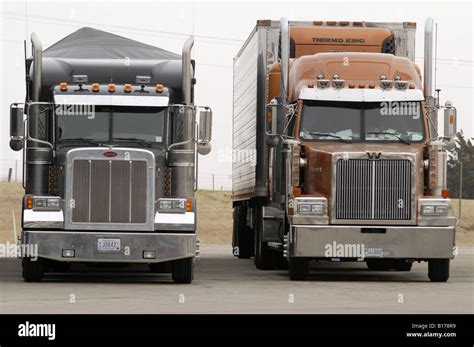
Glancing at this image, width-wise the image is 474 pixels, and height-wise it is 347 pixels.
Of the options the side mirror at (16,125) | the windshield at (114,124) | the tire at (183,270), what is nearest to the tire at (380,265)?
the tire at (183,270)

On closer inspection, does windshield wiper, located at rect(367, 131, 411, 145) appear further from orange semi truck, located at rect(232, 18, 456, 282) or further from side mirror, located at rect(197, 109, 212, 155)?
side mirror, located at rect(197, 109, 212, 155)

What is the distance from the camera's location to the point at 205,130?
21.3 m

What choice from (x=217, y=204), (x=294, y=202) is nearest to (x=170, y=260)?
(x=294, y=202)

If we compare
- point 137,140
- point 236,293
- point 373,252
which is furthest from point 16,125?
point 373,252

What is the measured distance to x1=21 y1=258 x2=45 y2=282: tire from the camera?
21.0 metres

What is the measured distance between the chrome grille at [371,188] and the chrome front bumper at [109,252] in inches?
123

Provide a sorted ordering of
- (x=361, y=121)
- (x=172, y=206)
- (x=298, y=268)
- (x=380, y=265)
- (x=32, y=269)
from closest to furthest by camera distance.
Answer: (x=172, y=206) < (x=32, y=269) < (x=298, y=268) < (x=361, y=121) < (x=380, y=265)

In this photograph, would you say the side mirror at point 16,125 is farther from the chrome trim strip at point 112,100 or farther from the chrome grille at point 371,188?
the chrome grille at point 371,188

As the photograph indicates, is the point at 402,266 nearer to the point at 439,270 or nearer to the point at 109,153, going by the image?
Answer: the point at 439,270

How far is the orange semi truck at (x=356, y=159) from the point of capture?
22250mm

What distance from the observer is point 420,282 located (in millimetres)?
23188

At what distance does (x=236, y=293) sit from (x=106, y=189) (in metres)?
2.85

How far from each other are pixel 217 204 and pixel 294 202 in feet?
174
